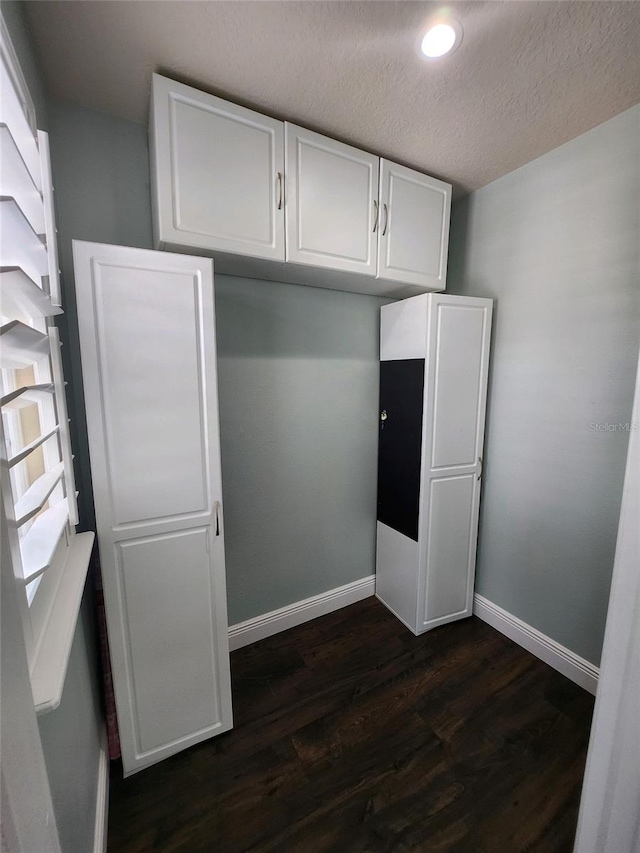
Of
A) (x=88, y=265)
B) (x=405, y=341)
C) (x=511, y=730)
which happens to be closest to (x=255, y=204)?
(x=88, y=265)

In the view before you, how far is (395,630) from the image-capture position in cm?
208

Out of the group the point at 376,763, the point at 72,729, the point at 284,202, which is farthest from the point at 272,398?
the point at 376,763

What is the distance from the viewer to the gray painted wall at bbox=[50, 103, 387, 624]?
56.8 inches

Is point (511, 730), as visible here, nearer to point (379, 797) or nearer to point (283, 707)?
point (379, 797)

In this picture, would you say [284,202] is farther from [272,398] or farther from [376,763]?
[376,763]

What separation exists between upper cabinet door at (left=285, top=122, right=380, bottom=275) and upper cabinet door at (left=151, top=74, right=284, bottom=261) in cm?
6

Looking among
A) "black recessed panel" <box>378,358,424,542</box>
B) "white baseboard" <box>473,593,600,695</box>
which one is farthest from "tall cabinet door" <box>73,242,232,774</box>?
"white baseboard" <box>473,593,600,695</box>

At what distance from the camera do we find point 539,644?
73.7 inches

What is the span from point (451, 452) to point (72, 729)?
1862 millimetres

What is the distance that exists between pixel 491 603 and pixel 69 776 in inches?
82.3

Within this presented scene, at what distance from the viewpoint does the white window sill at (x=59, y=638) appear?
657 millimetres

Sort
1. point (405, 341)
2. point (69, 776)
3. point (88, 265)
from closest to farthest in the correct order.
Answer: point (69, 776), point (88, 265), point (405, 341)

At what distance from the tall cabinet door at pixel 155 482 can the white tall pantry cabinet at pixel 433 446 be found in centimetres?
110

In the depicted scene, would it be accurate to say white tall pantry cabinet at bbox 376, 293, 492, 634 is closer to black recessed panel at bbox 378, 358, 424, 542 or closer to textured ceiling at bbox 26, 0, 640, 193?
black recessed panel at bbox 378, 358, 424, 542
